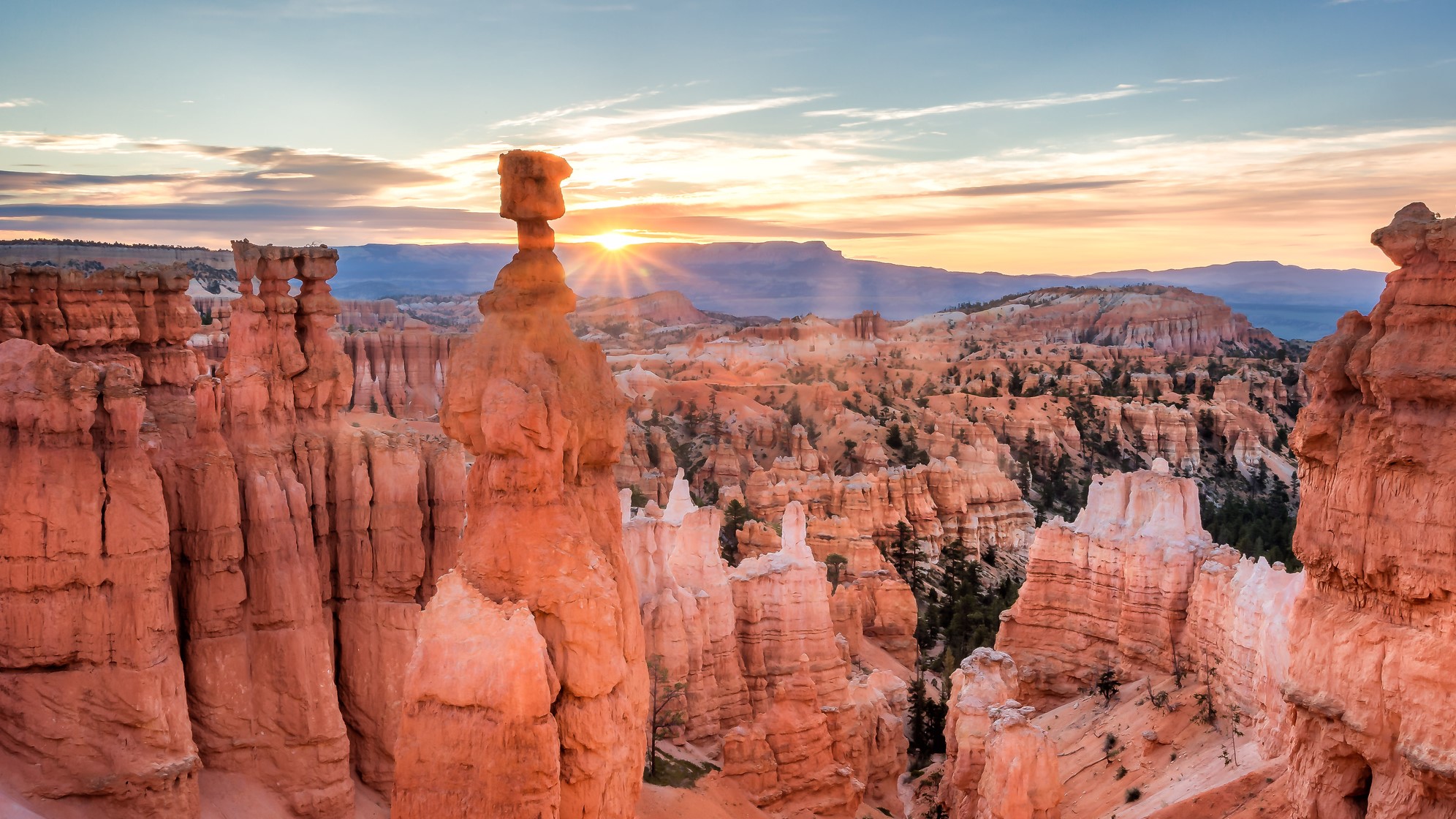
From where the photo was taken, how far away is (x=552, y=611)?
9477 millimetres

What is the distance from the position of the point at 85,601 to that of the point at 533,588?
5044mm

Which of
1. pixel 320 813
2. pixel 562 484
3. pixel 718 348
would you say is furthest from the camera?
pixel 718 348

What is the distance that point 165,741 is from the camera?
1145cm

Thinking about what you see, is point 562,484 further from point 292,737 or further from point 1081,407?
point 1081,407

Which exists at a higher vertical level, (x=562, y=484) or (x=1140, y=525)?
(x=562, y=484)

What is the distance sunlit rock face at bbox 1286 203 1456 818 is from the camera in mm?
10156

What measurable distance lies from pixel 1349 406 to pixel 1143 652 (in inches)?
534

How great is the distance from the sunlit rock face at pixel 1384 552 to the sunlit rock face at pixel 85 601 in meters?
11.6

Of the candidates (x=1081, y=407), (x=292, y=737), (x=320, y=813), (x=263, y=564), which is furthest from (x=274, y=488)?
(x=1081, y=407)

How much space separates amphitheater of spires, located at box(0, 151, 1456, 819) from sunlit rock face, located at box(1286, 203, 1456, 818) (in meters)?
0.03

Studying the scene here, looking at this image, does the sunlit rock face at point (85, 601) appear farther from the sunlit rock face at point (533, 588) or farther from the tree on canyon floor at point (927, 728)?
the tree on canyon floor at point (927, 728)

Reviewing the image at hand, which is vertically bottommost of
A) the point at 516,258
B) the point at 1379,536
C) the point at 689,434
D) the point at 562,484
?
the point at 689,434

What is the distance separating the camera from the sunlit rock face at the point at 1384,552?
10.2 metres

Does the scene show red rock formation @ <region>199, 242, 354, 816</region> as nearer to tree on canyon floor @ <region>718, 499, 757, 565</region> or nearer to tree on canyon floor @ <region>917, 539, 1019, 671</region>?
tree on canyon floor @ <region>917, 539, 1019, 671</region>
